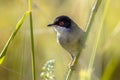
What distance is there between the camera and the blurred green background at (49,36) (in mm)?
2756

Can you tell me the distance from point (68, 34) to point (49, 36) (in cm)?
50

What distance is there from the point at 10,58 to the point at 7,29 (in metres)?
0.31

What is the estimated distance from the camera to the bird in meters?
2.67

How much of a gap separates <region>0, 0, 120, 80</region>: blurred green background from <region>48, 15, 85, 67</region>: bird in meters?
0.08

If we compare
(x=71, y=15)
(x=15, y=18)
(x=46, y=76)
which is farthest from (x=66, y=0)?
(x=46, y=76)

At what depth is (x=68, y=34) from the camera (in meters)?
2.74

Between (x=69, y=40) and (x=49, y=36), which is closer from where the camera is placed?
(x=69, y=40)

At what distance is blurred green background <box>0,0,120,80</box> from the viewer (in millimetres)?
2756

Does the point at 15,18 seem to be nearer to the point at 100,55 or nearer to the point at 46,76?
the point at 100,55

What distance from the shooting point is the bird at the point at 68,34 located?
2.67m

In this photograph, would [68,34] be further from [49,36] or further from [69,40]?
[49,36]

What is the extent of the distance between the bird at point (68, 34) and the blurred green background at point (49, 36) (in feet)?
0.26

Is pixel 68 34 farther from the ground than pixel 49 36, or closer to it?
farther from the ground

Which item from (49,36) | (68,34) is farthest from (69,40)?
(49,36)
